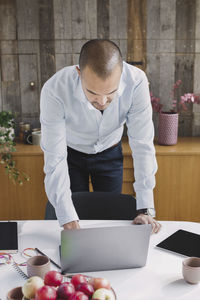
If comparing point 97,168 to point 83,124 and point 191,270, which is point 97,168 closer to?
point 83,124

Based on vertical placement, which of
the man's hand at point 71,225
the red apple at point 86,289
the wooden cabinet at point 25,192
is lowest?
the wooden cabinet at point 25,192

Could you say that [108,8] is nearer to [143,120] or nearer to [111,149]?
[111,149]

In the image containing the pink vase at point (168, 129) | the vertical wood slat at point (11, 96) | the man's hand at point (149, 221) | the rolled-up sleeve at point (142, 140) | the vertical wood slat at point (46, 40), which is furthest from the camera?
the vertical wood slat at point (11, 96)

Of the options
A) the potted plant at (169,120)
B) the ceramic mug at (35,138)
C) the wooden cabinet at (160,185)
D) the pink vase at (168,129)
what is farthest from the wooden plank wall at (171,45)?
the ceramic mug at (35,138)

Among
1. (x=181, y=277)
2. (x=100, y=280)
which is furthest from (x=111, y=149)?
(x=100, y=280)

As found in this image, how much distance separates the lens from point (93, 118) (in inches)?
78.3

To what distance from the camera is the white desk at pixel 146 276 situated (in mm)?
1219

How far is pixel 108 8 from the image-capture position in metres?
3.12

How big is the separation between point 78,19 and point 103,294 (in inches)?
103

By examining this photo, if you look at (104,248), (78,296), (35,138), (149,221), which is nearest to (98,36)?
(35,138)

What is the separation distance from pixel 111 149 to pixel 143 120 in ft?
1.57

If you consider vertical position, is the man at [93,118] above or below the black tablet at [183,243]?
above

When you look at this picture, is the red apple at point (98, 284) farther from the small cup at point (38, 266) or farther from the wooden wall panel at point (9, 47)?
the wooden wall panel at point (9, 47)

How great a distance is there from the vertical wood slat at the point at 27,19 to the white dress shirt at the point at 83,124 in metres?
1.42
